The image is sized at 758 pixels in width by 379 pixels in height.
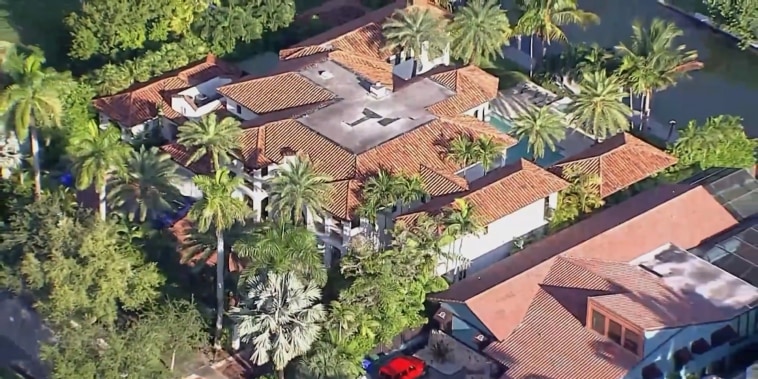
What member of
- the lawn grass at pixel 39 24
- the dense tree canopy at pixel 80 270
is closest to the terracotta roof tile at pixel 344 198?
the dense tree canopy at pixel 80 270

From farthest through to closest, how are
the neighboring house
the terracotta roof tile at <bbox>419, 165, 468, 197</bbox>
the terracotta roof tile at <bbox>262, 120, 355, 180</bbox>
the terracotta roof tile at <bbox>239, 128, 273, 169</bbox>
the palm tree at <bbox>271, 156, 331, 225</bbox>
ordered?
the terracotta roof tile at <bbox>239, 128, 273, 169</bbox> → the terracotta roof tile at <bbox>262, 120, 355, 180</bbox> → the terracotta roof tile at <bbox>419, 165, 468, 197</bbox> → the palm tree at <bbox>271, 156, 331, 225</bbox> → the neighboring house

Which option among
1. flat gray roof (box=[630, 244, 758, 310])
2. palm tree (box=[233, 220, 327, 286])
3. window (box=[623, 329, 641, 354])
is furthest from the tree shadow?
flat gray roof (box=[630, 244, 758, 310])

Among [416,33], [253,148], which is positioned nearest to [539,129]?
[416,33]

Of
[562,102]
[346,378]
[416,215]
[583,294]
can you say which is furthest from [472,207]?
[562,102]

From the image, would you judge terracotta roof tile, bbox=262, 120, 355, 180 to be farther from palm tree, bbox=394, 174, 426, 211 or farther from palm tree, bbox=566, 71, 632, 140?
palm tree, bbox=566, 71, 632, 140

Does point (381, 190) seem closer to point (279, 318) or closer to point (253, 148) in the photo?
point (253, 148)

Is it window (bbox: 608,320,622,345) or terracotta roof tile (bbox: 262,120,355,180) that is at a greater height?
terracotta roof tile (bbox: 262,120,355,180)

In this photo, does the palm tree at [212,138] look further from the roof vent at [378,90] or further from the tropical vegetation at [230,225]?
the roof vent at [378,90]
